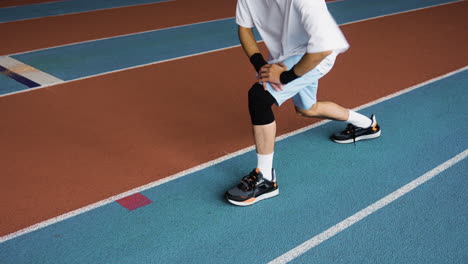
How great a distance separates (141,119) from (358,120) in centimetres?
227

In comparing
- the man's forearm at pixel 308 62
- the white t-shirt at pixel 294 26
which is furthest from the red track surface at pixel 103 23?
the man's forearm at pixel 308 62

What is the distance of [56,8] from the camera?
11.3 m

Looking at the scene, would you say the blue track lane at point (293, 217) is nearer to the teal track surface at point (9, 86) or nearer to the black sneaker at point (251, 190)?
the black sneaker at point (251, 190)

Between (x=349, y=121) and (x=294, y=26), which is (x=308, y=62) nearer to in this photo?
(x=294, y=26)

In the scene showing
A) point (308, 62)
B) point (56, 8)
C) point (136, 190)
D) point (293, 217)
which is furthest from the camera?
point (56, 8)

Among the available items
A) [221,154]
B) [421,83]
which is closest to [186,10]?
[421,83]

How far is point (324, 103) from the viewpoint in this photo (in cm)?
438

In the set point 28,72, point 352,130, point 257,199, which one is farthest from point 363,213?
point 28,72

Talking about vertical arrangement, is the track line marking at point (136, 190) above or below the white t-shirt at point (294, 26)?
below

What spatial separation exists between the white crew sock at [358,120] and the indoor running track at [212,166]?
0.21 meters

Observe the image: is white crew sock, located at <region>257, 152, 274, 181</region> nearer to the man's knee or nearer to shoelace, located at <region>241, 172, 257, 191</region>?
shoelace, located at <region>241, 172, 257, 191</region>

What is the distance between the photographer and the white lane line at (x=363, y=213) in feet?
10.6

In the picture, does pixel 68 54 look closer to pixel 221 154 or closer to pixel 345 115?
pixel 221 154

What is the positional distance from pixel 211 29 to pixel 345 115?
17.5 feet
